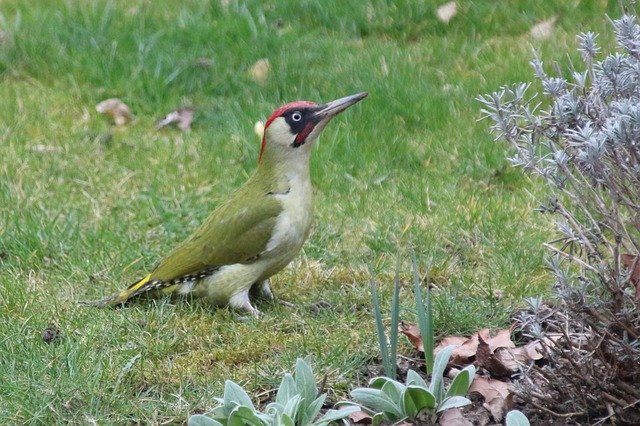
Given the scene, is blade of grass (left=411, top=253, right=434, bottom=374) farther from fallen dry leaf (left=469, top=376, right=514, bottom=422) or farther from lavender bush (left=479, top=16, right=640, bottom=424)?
lavender bush (left=479, top=16, right=640, bottom=424)

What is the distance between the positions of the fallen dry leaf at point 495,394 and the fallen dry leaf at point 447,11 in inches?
178

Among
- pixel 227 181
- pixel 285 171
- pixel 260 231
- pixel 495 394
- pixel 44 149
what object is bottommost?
pixel 227 181

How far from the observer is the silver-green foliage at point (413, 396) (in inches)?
140

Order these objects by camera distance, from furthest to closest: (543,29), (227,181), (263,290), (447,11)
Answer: (447,11)
(543,29)
(227,181)
(263,290)

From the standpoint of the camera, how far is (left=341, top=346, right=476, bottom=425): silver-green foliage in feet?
11.7

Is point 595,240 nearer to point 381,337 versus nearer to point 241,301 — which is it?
point 381,337

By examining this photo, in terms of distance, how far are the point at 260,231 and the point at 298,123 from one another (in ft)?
1.59

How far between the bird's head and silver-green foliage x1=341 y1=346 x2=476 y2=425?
152 centimetres

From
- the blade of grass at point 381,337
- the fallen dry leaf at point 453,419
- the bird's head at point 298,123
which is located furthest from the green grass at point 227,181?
the bird's head at point 298,123

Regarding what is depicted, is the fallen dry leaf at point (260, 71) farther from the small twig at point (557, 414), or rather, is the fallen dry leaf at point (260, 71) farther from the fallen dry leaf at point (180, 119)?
the small twig at point (557, 414)

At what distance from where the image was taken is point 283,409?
11.5ft

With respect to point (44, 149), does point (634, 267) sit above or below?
above

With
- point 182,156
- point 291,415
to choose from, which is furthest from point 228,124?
point 291,415

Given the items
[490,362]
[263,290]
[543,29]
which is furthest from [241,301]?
[543,29]
